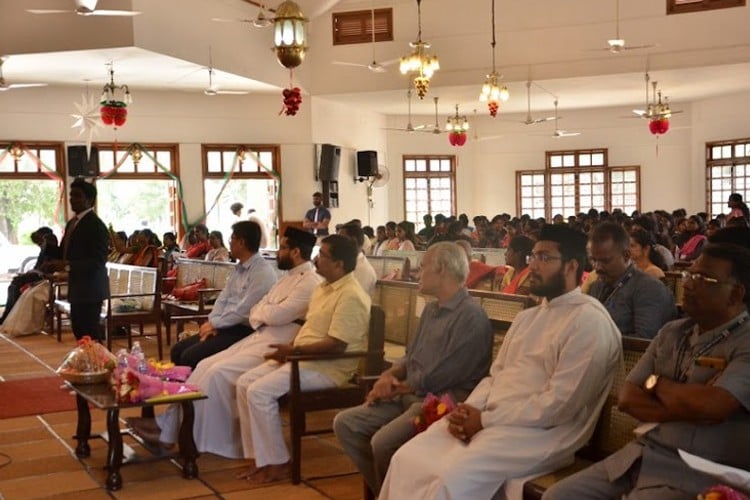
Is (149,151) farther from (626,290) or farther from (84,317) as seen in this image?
(626,290)

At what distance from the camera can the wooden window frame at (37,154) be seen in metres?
14.8

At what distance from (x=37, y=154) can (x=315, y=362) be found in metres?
11.6

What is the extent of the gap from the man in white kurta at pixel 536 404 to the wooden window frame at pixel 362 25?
39.9 ft

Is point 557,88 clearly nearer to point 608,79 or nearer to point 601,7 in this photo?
point 608,79

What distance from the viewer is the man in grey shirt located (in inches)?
155

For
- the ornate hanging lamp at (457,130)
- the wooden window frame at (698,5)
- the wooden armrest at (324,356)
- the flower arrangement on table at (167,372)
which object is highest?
the wooden window frame at (698,5)

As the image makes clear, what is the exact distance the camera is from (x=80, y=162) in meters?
15.2

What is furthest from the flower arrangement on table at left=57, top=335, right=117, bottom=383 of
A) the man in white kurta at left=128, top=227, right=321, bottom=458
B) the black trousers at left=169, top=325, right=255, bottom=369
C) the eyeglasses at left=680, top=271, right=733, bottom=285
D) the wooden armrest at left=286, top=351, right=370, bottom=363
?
the eyeglasses at left=680, top=271, right=733, bottom=285

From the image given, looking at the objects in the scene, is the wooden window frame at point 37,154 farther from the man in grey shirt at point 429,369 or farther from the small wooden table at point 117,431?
the man in grey shirt at point 429,369

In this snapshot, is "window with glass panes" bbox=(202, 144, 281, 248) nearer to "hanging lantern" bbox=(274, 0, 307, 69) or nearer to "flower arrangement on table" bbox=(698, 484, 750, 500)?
"hanging lantern" bbox=(274, 0, 307, 69)

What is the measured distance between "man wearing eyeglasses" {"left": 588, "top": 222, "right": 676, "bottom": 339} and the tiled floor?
59.9 inches

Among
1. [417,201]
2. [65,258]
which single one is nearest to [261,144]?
[417,201]

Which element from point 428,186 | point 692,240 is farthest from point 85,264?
point 428,186

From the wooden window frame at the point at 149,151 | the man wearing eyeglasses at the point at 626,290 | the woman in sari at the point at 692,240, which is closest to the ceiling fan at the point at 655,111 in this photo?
the woman in sari at the point at 692,240
